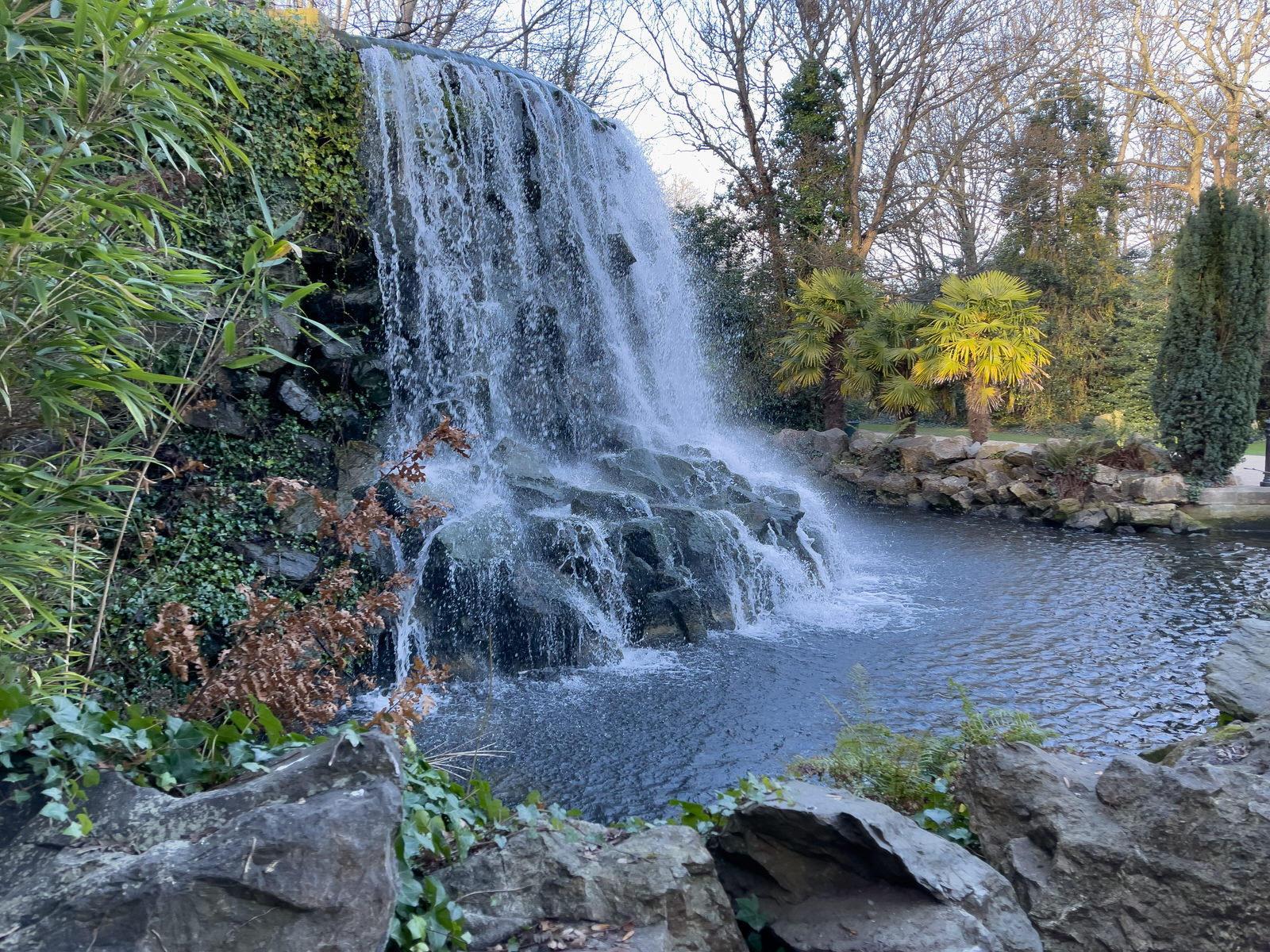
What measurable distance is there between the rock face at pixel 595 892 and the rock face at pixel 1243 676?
297cm

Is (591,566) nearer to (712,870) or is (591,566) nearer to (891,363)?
(712,870)

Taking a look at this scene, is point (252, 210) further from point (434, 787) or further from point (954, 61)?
point (954, 61)

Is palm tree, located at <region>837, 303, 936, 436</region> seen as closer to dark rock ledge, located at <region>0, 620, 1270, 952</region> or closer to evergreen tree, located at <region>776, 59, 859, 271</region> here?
evergreen tree, located at <region>776, 59, 859, 271</region>

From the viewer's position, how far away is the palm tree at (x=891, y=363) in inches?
561

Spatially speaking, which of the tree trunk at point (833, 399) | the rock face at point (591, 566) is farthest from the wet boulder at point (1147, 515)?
the tree trunk at point (833, 399)

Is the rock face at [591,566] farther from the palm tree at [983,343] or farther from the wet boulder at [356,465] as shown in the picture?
the palm tree at [983,343]

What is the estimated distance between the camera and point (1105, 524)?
10.9 m

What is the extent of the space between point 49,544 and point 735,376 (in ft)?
52.0

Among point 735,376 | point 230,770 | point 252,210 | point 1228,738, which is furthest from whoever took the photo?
point 735,376

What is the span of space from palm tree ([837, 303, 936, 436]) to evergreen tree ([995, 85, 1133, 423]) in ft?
19.9

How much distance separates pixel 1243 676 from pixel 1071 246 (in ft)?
60.6

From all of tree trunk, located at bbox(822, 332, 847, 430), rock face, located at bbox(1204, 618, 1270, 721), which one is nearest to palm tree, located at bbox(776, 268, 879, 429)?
tree trunk, located at bbox(822, 332, 847, 430)

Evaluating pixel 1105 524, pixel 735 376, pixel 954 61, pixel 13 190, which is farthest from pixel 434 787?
pixel 954 61

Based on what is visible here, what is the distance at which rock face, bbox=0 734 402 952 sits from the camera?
4.93 feet
